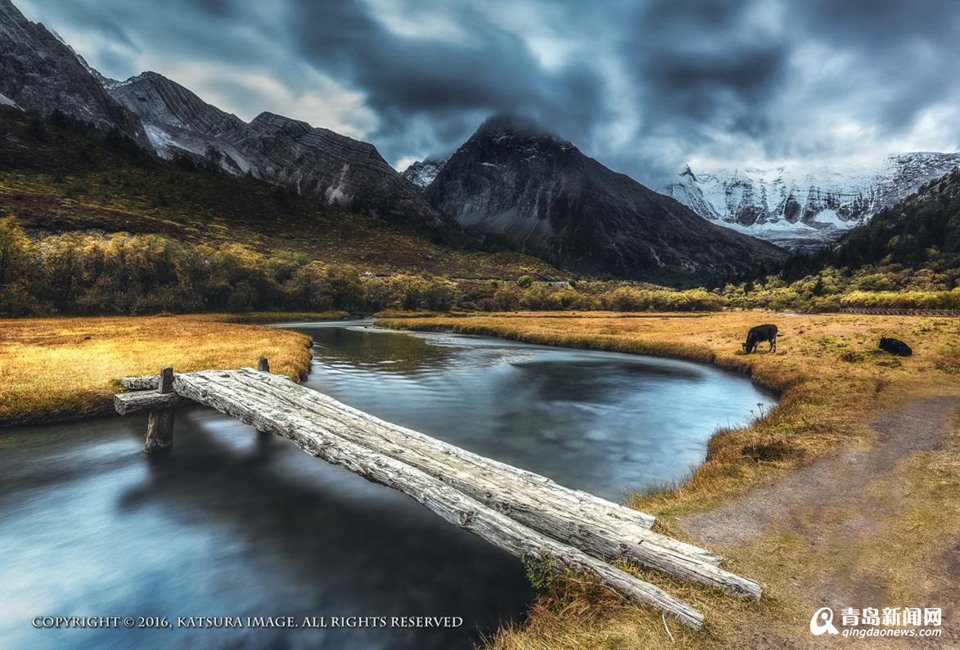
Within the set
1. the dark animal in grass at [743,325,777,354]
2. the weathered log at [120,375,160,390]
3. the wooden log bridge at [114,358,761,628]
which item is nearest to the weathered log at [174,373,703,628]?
the wooden log bridge at [114,358,761,628]

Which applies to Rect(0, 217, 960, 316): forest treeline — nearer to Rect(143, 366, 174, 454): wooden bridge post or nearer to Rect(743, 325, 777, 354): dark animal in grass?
Rect(143, 366, 174, 454): wooden bridge post

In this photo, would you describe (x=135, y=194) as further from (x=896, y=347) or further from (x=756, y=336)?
(x=896, y=347)

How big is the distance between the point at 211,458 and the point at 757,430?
1870cm

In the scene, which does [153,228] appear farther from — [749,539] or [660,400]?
[749,539]

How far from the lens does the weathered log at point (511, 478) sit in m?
7.00

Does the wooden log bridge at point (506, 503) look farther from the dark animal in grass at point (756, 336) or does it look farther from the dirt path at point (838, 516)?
the dark animal in grass at point (756, 336)

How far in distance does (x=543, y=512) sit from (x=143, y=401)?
1376 centimetres

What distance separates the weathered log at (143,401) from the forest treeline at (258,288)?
176 ft

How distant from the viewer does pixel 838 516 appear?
8.65 meters

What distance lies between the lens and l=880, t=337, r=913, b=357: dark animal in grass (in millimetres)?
27684

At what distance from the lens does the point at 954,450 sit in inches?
479

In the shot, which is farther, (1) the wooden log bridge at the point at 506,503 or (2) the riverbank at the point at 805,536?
(1) the wooden log bridge at the point at 506,503

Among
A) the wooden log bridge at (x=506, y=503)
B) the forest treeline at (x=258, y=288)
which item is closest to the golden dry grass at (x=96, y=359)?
the wooden log bridge at (x=506, y=503)

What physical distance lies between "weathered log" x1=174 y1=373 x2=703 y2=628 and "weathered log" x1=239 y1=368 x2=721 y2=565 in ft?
2.08
